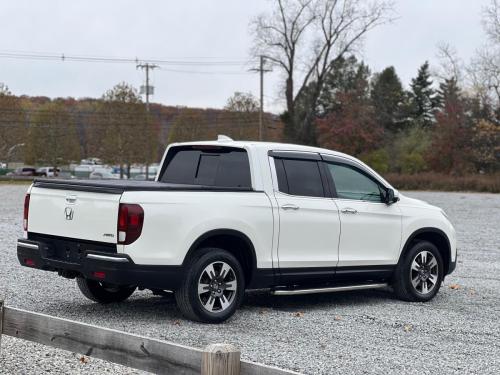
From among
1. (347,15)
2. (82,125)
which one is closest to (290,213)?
(347,15)

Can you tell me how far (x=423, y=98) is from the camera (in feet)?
305

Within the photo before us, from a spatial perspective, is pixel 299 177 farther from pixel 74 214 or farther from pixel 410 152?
pixel 410 152

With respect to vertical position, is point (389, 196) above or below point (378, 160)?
below

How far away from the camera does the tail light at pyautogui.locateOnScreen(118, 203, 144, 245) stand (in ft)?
24.1

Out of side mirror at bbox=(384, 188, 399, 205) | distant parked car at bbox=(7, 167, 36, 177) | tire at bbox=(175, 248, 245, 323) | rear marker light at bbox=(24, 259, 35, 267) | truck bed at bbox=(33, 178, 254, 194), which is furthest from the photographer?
distant parked car at bbox=(7, 167, 36, 177)

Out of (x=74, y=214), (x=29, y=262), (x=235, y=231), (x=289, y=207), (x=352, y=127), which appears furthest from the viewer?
(x=352, y=127)

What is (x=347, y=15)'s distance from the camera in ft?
197

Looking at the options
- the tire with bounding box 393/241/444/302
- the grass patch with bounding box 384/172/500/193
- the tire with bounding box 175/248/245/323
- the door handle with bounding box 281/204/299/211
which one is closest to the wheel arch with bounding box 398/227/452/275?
the tire with bounding box 393/241/444/302

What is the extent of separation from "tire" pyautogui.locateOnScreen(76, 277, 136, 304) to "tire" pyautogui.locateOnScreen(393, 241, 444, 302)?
10.9 feet

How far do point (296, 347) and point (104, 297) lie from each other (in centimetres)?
300

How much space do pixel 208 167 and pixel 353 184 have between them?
1836 mm

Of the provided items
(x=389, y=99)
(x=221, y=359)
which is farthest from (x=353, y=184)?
(x=389, y=99)

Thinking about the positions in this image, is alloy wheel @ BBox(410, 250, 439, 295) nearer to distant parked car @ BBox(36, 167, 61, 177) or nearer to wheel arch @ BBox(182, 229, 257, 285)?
wheel arch @ BBox(182, 229, 257, 285)

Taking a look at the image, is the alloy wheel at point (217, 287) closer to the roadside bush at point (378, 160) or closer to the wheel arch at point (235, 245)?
the wheel arch at point (235, 245)
